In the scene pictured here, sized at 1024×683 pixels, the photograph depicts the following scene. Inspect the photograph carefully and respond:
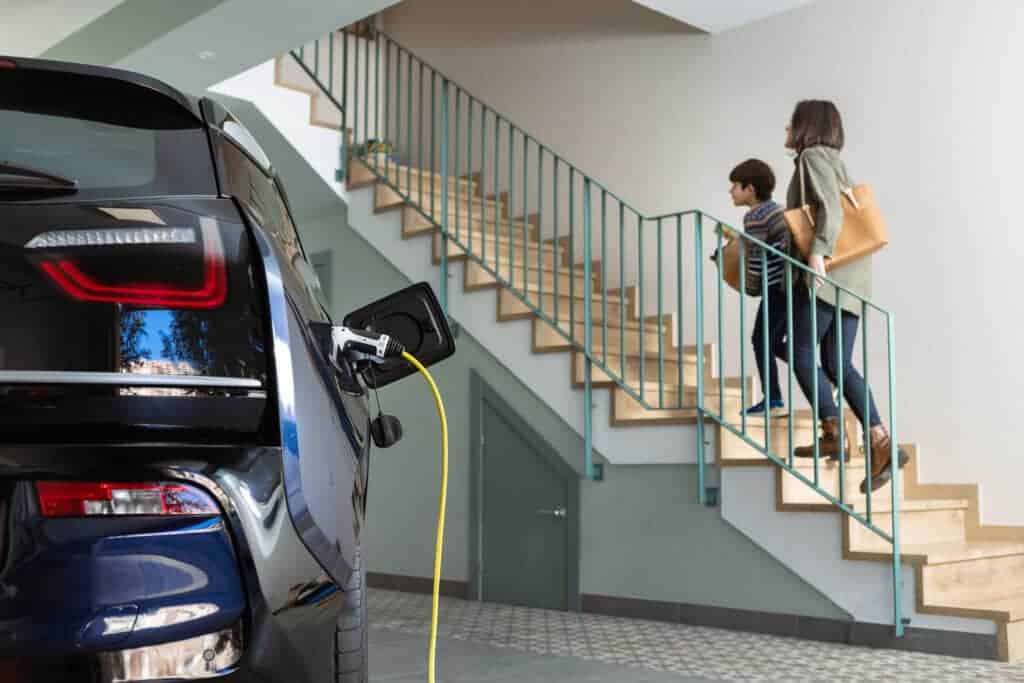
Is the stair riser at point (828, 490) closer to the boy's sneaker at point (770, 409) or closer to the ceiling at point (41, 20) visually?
the boy's sneaker at point (770, 409)

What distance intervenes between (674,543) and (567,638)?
0.71 meters

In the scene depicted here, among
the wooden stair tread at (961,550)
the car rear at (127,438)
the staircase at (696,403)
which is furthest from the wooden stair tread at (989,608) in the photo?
the car rear at (127,438)

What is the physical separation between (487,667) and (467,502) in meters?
2.03

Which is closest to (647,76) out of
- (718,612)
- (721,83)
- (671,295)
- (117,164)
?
(721,83)

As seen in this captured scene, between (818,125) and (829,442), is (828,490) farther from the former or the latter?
(818,125)

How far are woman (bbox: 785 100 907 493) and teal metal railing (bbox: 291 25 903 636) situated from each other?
6cm

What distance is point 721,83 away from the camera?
20.2ft

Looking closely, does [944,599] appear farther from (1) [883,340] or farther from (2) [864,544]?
(1) [883,340]

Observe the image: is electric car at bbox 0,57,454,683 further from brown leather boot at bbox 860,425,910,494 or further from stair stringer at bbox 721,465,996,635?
brown leather boot at bbox 860,425,910,494

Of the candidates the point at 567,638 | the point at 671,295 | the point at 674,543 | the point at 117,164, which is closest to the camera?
the point at 117,164

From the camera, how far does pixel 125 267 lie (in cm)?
122

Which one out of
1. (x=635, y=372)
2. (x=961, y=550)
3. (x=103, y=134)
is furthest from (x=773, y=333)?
(x=103, y=134)

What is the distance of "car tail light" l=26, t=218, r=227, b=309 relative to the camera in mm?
1201

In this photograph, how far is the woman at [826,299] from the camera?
14.1ft
